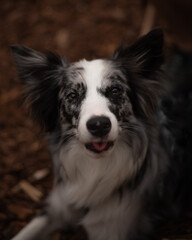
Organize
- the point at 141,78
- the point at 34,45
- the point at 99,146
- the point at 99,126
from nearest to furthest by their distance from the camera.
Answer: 1. the point at 99,126
2. the point at 99,146
3. the point at 141,78
4. the point at 34,45

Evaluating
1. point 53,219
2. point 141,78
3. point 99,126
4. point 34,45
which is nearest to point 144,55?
point 141,78

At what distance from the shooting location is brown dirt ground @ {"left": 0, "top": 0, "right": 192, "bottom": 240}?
375cm

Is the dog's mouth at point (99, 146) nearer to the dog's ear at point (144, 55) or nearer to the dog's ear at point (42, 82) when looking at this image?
the dog's ear at point (42, 82)

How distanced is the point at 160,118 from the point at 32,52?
130 cm

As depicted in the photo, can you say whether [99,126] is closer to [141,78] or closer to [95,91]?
[95,91]

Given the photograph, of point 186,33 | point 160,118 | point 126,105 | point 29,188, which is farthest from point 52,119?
point 186,33

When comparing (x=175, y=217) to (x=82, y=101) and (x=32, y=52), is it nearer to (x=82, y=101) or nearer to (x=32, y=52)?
(x=82, y=101)

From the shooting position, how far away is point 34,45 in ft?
19.3

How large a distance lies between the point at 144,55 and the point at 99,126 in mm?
817

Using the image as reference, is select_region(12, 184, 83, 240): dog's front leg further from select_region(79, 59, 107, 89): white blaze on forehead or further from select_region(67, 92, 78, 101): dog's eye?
select_region(79, 59, 107, 89): white blaze on forehead

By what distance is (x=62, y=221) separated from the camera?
3.25 m

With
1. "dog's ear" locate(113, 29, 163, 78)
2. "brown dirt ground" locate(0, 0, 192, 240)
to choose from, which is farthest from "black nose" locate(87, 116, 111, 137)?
"brown dirt ground" locate(0, 0, 192, 240)

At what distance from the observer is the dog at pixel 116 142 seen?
273cm

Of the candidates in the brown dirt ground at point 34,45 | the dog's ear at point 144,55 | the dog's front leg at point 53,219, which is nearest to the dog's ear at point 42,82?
the dog's ear at point 144,55
